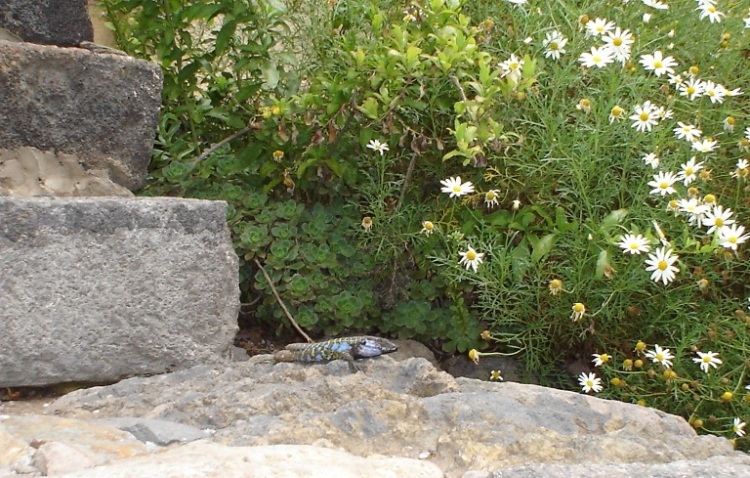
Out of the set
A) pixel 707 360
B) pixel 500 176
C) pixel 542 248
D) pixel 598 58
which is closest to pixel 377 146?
pixel 500 176

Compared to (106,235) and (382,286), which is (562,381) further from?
(106,235)

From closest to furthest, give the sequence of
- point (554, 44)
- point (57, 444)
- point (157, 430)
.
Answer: point (57, 444), point (157, 430), point (554, 44)

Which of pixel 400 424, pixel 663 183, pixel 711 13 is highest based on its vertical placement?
pixel 711 13

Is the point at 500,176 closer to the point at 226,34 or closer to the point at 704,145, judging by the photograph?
the point at 704,145

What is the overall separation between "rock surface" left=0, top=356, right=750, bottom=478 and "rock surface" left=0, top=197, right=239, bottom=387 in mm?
134

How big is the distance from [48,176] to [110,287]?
553 millimetres

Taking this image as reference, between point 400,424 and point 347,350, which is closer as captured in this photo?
point 400,424

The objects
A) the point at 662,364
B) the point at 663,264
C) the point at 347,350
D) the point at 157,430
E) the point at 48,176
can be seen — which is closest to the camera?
the point at 157,430

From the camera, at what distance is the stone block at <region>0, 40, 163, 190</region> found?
8.91 ft

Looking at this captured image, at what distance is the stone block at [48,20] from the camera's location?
2.95 m

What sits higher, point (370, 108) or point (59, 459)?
point (370, 108)

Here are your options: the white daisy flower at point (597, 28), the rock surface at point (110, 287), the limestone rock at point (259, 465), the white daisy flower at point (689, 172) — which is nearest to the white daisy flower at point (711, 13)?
the white daisy flower at point (597, 28)

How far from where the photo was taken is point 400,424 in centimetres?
202

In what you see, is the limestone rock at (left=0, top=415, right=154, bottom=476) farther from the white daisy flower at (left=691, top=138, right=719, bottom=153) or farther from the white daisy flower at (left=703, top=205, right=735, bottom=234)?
the white daisy flower at (left=691, top=138, right=719, bottom=153)
